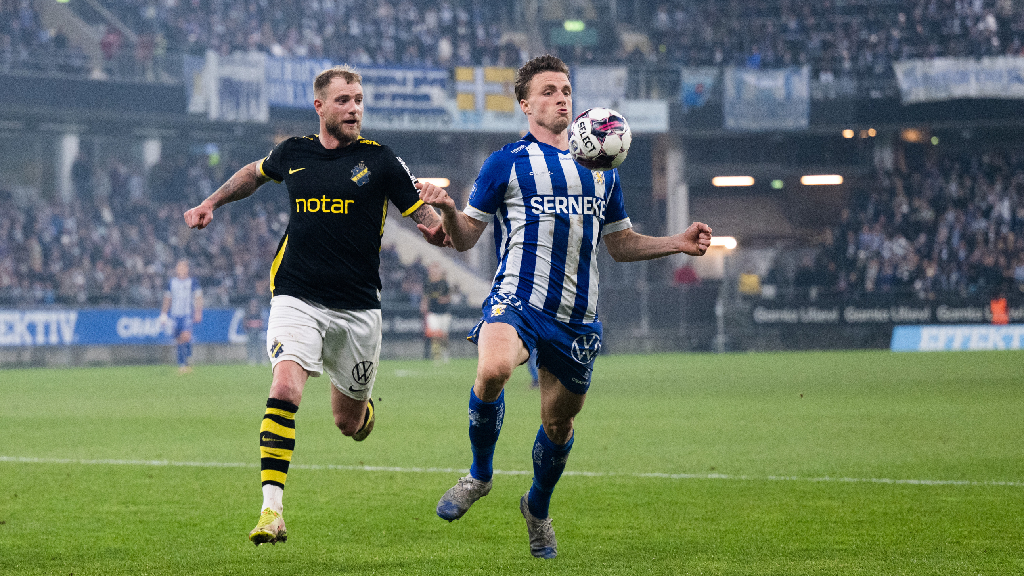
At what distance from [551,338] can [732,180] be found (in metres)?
36.4

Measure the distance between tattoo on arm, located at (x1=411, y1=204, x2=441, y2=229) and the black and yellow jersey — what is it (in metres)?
0.05

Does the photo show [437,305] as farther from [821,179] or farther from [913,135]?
[913,135]

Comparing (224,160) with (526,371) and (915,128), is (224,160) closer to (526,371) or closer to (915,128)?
(526,371)

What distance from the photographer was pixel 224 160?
39281mm

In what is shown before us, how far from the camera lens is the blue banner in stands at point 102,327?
26281mm

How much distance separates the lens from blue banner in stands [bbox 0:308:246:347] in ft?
86.2

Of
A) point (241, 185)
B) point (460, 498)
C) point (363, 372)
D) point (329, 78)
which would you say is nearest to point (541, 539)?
point (460, 498)

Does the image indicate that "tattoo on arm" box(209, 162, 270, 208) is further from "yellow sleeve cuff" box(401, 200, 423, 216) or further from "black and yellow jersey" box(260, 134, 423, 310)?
"yellow sleeve cuff" box(401, 200, 423, 216)

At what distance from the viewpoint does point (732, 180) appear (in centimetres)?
4103

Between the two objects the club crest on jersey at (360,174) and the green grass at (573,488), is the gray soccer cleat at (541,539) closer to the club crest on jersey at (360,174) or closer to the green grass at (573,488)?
the green grass at (573,488)

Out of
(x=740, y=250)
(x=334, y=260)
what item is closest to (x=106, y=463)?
(x=334, y=260)

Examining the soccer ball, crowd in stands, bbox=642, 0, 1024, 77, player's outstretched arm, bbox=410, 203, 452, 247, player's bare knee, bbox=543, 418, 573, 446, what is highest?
crowd in stands, bbox=642, 0, 1024, 77

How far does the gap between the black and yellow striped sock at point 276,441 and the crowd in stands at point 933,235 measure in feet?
87.3

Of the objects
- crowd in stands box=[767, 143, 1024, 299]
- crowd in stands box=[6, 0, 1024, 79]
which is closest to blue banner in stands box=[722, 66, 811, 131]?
crowd in stands box=[6, 0, 1024, 79]
